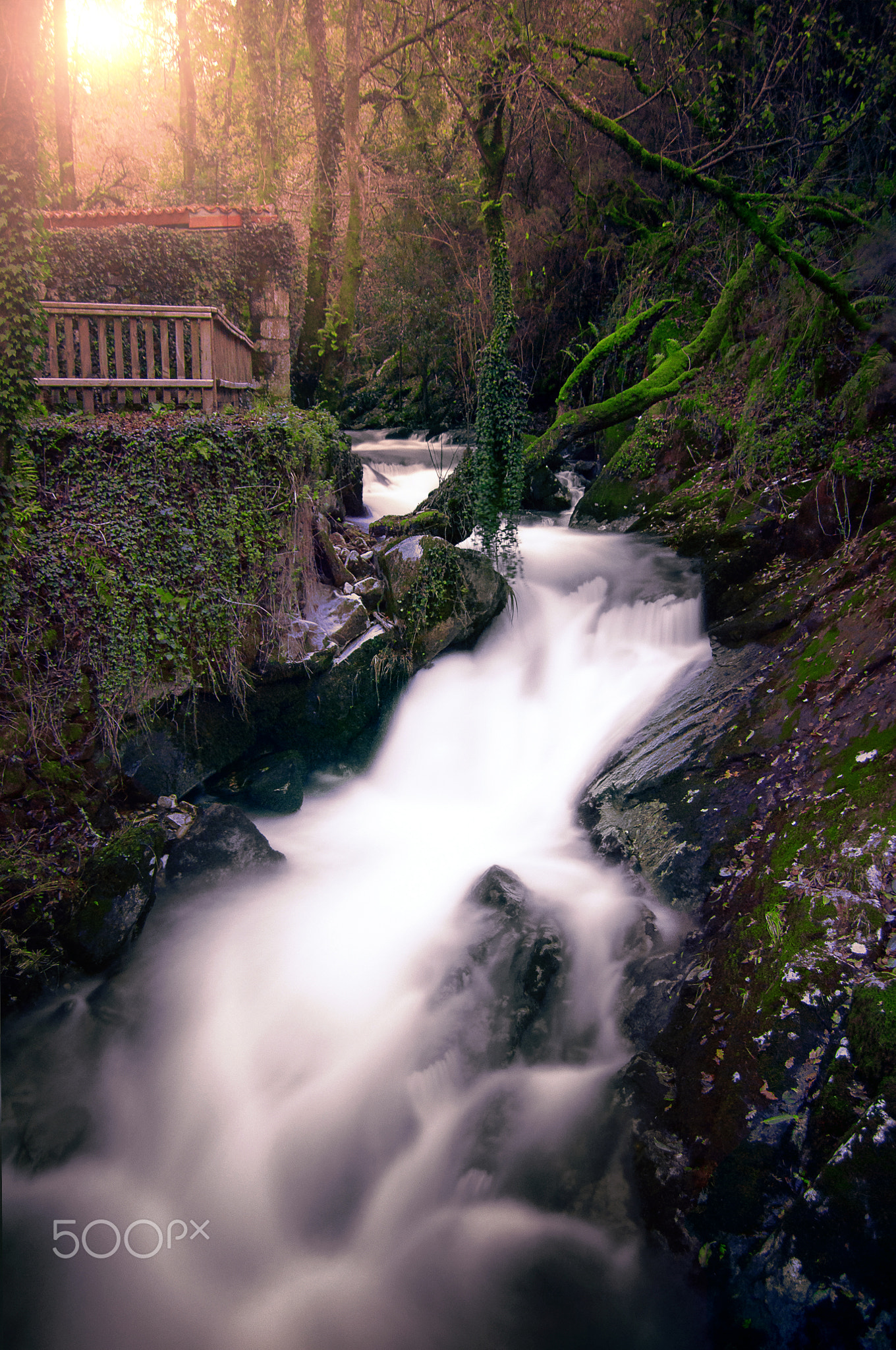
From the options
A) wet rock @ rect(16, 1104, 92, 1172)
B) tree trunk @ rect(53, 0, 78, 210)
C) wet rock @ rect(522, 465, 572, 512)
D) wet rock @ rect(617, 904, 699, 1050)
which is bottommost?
wet rock @ rect(16, 1104, 92, 1172)

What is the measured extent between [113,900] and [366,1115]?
240 cm

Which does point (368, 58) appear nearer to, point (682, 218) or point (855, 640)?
point (682, 218)

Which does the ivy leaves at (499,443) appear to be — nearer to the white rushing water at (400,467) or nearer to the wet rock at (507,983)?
the white rushing water at (400,467)

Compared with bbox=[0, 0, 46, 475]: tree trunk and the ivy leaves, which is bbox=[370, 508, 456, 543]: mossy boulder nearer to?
the ivy leaves

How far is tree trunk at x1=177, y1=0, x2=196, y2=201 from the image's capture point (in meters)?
16.3

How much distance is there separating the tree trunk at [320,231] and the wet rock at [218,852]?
9166mm

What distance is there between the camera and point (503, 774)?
22.9 ft

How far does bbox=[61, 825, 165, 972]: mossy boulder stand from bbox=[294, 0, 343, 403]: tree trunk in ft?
31.5

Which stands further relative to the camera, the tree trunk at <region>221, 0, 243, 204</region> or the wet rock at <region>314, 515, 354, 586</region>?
the tree trunk at <region>221, 0, 243, 204</region>

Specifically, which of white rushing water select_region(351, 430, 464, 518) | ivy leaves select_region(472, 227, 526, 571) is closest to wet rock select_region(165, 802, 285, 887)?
ivy leaves select_region(472, 227, 526, 571)

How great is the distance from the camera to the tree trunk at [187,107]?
16.3 m

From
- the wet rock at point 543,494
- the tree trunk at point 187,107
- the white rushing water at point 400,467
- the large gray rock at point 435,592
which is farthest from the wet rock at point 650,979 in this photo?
the tree trunk at point 187,107

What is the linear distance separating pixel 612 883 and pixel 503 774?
204 centimetres

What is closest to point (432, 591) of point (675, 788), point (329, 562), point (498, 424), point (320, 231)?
point (329, 562)
